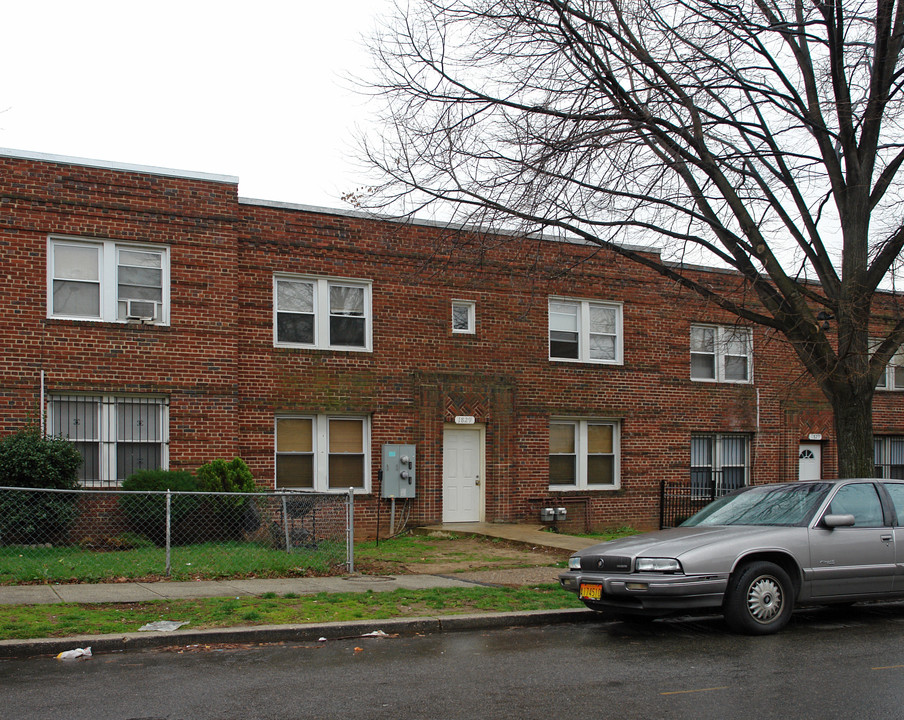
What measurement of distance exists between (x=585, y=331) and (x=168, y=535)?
442 inches

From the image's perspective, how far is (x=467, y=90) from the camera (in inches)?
501

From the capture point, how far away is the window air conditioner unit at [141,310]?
15922mm

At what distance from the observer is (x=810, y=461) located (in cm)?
2316

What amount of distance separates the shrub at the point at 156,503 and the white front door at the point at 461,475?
17.6 feet

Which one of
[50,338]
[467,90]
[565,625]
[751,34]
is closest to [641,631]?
[565,625]

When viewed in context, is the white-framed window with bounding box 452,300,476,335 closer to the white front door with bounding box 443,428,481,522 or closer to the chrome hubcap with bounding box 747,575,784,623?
the white front door with bounding box 443,428,481,522

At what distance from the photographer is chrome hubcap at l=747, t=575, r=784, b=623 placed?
28.5 ft

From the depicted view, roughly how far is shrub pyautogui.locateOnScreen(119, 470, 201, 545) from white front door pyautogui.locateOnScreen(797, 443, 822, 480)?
14.9m

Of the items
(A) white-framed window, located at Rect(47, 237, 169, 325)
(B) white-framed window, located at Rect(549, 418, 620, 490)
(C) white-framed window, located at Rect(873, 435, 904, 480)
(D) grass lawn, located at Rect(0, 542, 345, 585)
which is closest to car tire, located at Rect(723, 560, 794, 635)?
(D) grass lawn, located at Rect(0, 542, 345, 585)

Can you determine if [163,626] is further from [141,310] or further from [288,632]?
[141,310]

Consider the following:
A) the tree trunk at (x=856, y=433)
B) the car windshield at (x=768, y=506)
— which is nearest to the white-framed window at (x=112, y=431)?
the car windshield at (x=768, y=506)

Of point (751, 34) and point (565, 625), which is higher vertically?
point (751, 34)

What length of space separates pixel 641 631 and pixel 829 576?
1879 millimetres

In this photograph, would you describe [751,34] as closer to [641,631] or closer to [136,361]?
[641,631]
